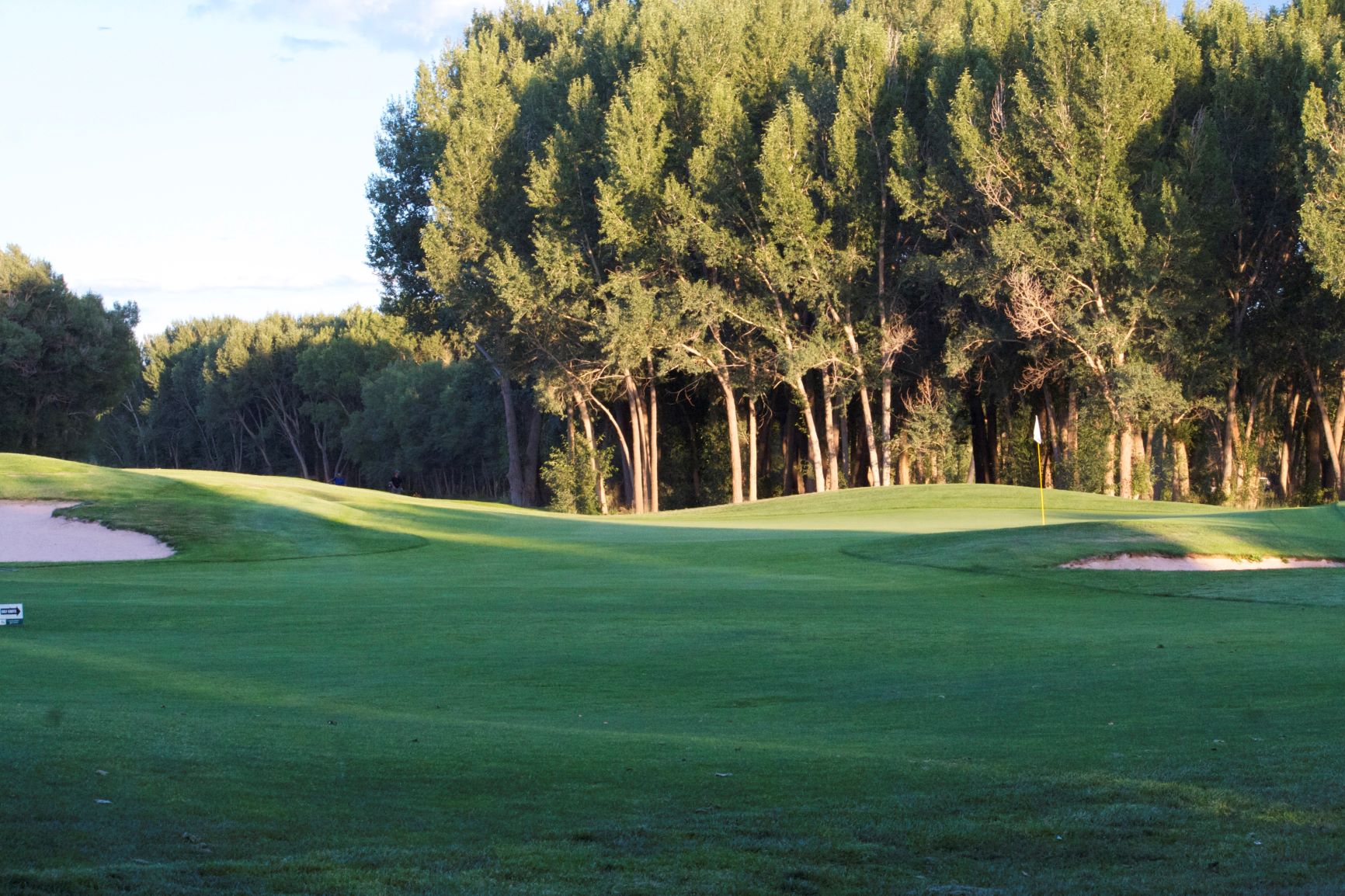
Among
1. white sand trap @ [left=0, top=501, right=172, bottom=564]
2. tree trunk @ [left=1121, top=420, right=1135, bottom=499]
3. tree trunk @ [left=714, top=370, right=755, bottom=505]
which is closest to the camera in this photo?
white sand trap @ [left=0, top=501, right=172, bottom=564]

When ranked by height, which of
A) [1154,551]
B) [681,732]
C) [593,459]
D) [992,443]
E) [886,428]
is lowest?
[681,732]

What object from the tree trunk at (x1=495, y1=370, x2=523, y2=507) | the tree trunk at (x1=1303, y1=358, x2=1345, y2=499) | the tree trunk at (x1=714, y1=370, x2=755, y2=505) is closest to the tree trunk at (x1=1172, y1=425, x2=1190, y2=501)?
the tree trunk at (x1=1303, y1=358, x2=1345, y2=499)

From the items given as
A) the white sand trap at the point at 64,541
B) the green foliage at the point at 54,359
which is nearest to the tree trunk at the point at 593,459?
the white sand trap at the point at 64,541

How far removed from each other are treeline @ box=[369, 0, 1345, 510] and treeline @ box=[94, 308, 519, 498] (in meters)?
22.5

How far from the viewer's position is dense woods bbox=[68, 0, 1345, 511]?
1633 inches

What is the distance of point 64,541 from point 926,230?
29218 mm

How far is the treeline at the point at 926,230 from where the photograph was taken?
4141cm

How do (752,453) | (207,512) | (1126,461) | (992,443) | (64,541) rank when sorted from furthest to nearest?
(992,443), (752,453), (1126,461), (207,512), (64,541)

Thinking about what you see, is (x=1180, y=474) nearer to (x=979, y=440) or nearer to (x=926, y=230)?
(x=979, y=440)

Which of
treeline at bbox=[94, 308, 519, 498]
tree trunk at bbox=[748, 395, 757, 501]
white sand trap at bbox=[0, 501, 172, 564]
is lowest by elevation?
white sand trap at bbox=[0, 501, 172, 564]

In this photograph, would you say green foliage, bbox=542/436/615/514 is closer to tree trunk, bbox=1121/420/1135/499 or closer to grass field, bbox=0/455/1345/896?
tree trunk, bbox=1121/420/1135/499

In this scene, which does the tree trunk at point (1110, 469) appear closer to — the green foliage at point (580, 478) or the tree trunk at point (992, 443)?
the tree trunk at point (992, 443)

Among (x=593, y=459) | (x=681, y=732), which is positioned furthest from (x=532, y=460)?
(x=681, y=732)

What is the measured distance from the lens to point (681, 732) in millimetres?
8977
